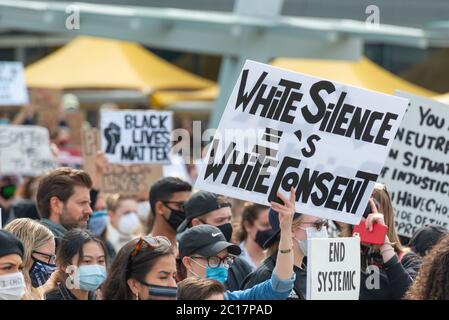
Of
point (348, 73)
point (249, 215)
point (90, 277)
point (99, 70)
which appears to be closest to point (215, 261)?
point (90, 277)

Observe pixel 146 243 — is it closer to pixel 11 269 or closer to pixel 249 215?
pixel 11 269

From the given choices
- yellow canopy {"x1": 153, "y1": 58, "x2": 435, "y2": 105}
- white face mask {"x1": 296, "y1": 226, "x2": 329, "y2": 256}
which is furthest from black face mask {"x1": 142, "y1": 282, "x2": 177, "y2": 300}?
yellow canopy {"x1": 153, "y1": 58, "x2": 435, "y2": 105}

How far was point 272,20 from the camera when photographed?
1988cm

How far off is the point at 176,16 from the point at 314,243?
14.5 metres

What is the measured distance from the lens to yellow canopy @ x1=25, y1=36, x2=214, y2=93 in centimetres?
2696

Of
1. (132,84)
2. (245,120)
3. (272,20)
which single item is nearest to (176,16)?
(272,20)

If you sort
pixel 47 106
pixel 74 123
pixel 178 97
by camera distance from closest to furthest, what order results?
pixel 47 106 < pixel 74 123 < pixel 178 97

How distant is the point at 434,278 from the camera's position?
5.38 m

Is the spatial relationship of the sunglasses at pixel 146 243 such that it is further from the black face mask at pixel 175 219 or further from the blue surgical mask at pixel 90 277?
the black face mask at pixel 175 219

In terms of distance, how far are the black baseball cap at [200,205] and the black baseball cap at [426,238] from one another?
1.14 metres

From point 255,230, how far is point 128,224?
1.72 metres

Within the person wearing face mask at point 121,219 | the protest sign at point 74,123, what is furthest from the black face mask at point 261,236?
the protest sign at point 74,123

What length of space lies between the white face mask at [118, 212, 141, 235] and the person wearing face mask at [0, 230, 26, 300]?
4883 mm

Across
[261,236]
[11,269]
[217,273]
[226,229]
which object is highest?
[11,269]
